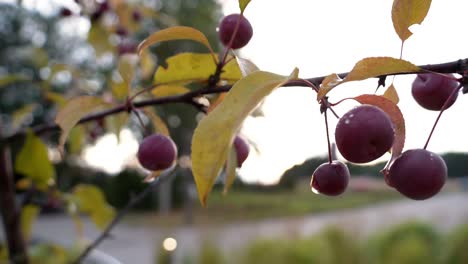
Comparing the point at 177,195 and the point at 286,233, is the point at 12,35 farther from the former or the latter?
the point at 286,233

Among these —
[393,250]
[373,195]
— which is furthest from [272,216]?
[393,250]

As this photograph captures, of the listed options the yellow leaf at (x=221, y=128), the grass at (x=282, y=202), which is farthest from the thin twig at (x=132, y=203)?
the grass at (x=282, y=202)

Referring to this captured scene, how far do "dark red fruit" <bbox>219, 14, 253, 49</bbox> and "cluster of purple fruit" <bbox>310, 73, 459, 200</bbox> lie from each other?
0.16 meters

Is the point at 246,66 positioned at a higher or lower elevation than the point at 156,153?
higher

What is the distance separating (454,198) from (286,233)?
49.7 inches

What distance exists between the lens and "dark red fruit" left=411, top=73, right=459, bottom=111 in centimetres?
41

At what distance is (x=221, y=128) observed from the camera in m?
0.27

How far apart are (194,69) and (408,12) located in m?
0.19

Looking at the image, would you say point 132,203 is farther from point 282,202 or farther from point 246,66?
point 282,202

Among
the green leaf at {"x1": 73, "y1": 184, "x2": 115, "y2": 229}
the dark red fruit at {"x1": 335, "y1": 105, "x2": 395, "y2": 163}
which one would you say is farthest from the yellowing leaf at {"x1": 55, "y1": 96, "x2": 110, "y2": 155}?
the green leaf at {"x1": 73, "y1": 184, "x2": 115, "y2": 229}

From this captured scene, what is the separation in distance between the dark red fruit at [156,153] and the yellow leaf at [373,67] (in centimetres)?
21

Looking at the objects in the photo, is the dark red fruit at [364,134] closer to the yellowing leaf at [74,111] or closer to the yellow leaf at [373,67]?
the yellow leaf at [373,67]

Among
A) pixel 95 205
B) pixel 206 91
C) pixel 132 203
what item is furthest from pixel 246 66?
pixel 95 205

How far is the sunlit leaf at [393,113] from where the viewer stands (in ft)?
1.13
